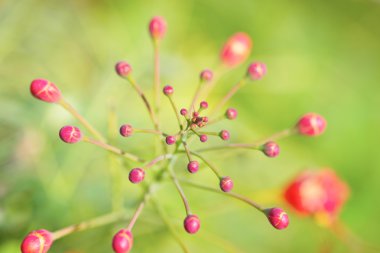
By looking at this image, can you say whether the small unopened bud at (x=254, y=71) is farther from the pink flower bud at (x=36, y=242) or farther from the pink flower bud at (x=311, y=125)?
the pink flower bud at (x=36, y=242)

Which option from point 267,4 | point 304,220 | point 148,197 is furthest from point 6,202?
point 267,4

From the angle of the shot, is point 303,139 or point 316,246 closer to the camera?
point 316,246

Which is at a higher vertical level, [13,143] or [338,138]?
[338,138]

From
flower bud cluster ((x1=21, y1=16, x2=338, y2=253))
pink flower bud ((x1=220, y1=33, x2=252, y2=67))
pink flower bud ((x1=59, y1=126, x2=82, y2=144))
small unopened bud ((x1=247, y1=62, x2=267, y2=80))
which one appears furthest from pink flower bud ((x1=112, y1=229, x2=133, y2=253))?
pink flower bud ((x1=220, y1=33, x2=252, y2=67))

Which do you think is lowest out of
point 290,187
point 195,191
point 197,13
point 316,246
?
point 316,246

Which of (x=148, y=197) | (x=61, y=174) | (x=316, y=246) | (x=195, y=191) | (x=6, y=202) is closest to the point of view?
(x=148, y=197)

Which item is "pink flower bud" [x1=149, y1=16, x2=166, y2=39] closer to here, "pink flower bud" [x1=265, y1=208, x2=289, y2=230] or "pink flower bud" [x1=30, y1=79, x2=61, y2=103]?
"pink flower bud" [x1=30, y1=79, x2=61, y2=103]

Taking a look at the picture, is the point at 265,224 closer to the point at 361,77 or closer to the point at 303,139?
the point at 303,139
